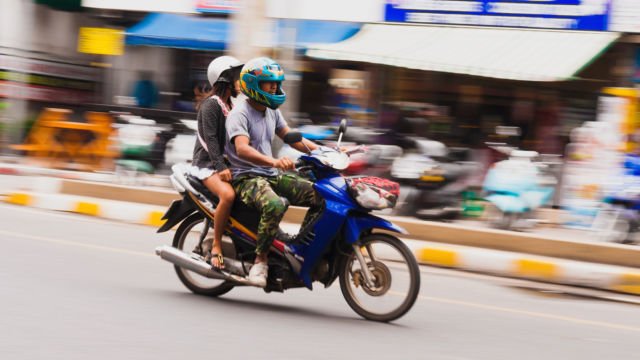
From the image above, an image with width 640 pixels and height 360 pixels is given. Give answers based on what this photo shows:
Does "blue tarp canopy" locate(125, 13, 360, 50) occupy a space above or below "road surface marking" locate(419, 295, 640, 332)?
above

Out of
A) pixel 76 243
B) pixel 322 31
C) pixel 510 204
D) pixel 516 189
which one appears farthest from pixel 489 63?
pixel 76 243

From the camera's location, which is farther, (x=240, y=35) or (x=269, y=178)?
(x=240, y=35)

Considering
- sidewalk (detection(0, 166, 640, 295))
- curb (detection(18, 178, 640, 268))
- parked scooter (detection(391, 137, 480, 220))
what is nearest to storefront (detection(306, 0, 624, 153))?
parked scooter (detection(391, 137, 480, 220))

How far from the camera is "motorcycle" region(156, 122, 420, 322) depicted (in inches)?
227

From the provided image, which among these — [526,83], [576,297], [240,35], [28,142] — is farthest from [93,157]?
[576,297]

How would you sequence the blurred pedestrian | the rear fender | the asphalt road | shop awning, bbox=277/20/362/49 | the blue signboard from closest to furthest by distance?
1. the asphalt road
2. the blurred pedestrian
3. the rear fender
4. the blue signboard
5. shop awning, bbox=277/20/362/49

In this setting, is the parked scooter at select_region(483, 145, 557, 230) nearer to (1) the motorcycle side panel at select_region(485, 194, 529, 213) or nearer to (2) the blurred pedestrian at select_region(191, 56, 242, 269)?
(1) the motorcycle side panel at select_region(485, 194, 529, 213)

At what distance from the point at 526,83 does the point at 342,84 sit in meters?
3.23

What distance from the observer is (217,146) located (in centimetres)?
611

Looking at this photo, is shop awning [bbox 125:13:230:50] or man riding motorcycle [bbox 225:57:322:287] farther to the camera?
shop awning [bbox 125:13:230:50]

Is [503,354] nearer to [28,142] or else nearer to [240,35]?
[240,35]

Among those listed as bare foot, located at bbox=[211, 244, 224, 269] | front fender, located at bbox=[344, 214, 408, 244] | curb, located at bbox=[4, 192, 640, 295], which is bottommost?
curb, located at bbox=[4, 192, 640, 295]

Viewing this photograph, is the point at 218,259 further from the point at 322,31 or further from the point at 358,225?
the point at 322,31

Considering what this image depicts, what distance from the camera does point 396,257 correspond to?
5734mm
